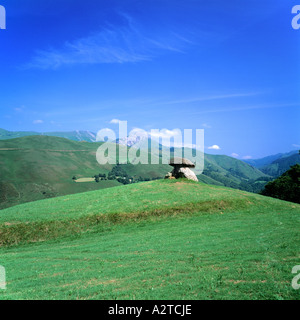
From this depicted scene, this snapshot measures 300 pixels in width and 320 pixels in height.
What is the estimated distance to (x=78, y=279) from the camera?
48.5ft

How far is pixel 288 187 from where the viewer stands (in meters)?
70.0

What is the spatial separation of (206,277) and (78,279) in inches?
344

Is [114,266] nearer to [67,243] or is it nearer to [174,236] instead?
[174,236]

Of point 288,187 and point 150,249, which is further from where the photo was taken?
point 288,187

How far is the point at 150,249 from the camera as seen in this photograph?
20609 mm

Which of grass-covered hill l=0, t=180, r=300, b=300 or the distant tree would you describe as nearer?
grass-covered hill l=0, t=180, r=300, b=300

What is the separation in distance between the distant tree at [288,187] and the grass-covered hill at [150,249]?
32217 mm

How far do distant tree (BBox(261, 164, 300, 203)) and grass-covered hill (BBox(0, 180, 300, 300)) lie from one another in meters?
32.2

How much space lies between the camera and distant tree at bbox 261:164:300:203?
67.6 meters

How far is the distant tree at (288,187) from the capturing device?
6762 cm

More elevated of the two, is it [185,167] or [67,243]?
[185,167]

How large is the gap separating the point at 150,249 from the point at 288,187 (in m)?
67.3
